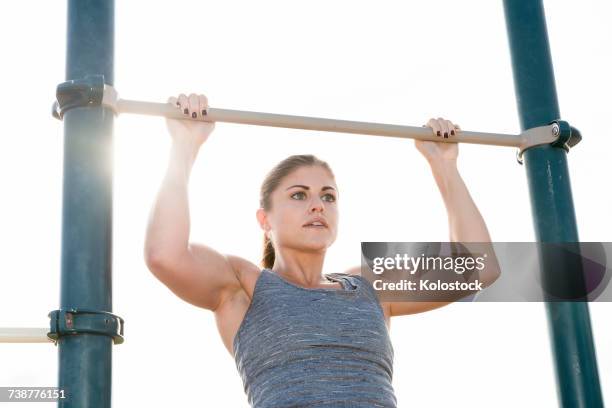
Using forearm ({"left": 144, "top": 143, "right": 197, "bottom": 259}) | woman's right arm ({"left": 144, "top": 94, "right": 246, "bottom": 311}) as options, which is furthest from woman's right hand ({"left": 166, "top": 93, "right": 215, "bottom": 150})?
forearm ({"left": 144, "top": 143, "right": 197, "bottom": 259})

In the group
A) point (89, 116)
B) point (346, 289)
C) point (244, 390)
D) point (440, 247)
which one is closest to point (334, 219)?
point (346, 289)

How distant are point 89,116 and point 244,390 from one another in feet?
2.92

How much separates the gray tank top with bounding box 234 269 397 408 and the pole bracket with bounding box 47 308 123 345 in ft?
1.62

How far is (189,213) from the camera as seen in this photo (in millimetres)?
2328

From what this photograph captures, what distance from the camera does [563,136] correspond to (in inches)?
106

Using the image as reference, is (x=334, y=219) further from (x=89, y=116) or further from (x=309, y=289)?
(x=89, y=116)

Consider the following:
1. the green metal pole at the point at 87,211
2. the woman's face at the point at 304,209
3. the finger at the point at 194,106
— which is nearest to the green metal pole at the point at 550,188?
the woman's face at the point at 304,209

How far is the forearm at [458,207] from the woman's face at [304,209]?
15.5 inches

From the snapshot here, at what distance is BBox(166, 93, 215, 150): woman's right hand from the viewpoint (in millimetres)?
2373

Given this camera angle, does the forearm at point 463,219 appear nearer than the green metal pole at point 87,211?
No

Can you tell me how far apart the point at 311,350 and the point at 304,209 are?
48cm

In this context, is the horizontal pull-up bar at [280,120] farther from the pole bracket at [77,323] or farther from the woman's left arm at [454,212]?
the pole bracket at [77,323]

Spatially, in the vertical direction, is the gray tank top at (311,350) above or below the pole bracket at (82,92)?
below

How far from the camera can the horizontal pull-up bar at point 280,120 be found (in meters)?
2.21
